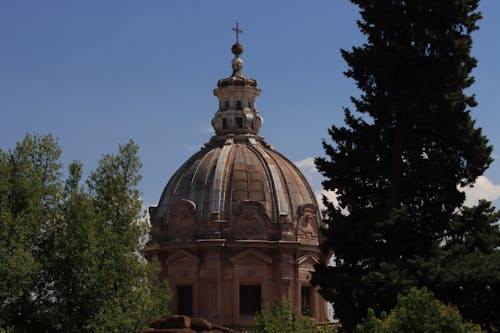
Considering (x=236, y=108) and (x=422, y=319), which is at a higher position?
(x=236, y=108)

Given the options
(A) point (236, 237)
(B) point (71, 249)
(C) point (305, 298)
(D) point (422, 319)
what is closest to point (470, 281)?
(D) point (422, 319)

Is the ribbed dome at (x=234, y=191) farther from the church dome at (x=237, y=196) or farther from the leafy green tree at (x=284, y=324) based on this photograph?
the leafy green tree at (x=284, y=324)

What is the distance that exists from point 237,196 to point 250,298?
575 cm

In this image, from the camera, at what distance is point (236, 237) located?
5978cm

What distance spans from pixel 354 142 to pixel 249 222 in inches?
880

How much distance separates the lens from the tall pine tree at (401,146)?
36656mm

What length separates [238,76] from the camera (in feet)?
218

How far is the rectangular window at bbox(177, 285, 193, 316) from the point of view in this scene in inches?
2366

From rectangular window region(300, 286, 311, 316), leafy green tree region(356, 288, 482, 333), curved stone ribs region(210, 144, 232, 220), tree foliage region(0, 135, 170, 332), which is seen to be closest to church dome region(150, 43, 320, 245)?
curved stone ribs region(210, 144, 232, 220)

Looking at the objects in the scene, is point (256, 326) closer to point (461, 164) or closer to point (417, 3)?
point (461, 164)

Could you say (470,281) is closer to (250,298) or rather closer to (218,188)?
(250,298)

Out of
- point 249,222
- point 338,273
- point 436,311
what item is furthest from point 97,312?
point 249,222

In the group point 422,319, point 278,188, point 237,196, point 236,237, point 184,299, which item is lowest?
point 422,319

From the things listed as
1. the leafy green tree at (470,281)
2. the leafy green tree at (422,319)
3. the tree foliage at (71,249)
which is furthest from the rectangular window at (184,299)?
the leafy green tree at (422,319)
